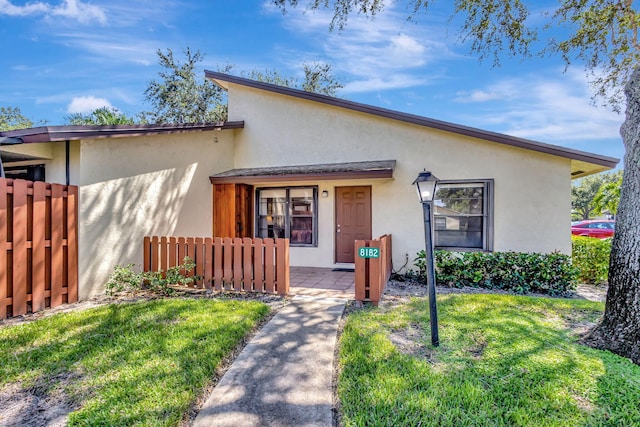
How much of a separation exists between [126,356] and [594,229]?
20.1m

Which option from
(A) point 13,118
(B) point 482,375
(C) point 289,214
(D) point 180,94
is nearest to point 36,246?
(C) point 289,214

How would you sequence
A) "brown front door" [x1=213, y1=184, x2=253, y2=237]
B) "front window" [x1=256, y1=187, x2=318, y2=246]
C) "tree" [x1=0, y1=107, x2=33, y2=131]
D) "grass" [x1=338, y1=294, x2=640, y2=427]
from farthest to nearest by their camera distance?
"tree" [x1=0, y1=107, x2=33, y2=131] < "front window" [x1=256, y1=187, x2=318, y2=246] < "brown front door" [x1=213, y1=184, x2=253, y2=237] < "grass" [x1=338, y1=294, x2=640, y2=427]

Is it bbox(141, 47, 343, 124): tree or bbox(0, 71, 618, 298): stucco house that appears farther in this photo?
bbox(141, 47, 343, 124): tree

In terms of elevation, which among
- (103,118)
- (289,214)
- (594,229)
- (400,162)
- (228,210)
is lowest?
(594,229)

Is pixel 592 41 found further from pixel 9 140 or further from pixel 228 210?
pixel 9 140

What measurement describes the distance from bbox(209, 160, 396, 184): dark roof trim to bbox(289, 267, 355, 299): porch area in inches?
100

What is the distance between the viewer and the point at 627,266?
3.45m

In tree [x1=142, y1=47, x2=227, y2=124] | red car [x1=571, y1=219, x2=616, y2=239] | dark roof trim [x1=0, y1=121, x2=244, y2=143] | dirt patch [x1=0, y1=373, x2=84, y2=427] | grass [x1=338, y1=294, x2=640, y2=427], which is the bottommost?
dirt patch [x1=0, y1=373, x2=84, y2=427]

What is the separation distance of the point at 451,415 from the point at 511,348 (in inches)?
63.5

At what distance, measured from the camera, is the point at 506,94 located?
11.9 m

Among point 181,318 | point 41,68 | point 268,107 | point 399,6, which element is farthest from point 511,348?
point 41,68

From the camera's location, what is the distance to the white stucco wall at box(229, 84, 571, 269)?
7.12 m

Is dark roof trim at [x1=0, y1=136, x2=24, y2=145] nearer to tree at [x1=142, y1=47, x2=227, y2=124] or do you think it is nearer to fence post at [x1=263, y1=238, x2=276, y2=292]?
fence post at [x1=263, y1=238, x2=276, y2=292]

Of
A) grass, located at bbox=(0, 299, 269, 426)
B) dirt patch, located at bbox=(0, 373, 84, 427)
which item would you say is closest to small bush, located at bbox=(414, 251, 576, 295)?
grass, located at bbox=(0, 299, 269, 426)
